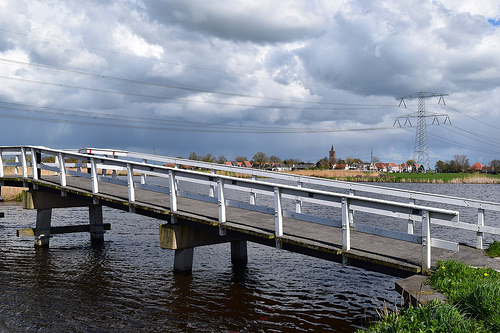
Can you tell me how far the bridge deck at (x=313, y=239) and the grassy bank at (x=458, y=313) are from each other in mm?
1454

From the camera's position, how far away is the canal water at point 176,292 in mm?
9531

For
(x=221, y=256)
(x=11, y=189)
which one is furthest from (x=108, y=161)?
(x=11, y=189)

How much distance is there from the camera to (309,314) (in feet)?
32.9

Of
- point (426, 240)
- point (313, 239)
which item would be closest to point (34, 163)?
point (313, 239)

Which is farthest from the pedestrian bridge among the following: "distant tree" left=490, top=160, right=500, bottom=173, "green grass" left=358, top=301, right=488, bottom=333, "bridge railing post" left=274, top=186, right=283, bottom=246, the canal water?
"distant tree" left=490, top=160, right=500, bottom=173

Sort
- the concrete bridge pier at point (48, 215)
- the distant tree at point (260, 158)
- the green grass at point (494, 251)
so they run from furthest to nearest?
the distant tree at point (260, 158), the concrete bridge pier at point (48, 215), the green grass at point (494, 251)

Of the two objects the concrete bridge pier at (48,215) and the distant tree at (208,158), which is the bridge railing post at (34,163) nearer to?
the concrete bridge pier at (48,215)

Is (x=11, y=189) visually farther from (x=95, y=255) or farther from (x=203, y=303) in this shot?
(x=203, y=303)

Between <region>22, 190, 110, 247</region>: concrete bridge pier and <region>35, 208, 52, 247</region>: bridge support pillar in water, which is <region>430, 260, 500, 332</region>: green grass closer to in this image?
<region>22, 190, 110, 247</region>: concrete bridge pier

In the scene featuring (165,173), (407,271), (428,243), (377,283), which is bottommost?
(377,283)

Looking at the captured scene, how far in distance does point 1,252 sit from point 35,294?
273 inches

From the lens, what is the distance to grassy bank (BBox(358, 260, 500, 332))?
5.60m

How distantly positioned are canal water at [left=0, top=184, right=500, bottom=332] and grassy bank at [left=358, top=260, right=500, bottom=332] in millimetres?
1752

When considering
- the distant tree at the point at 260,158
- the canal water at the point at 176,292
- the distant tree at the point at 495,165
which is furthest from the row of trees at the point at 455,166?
the canal water at the point at 176,292
